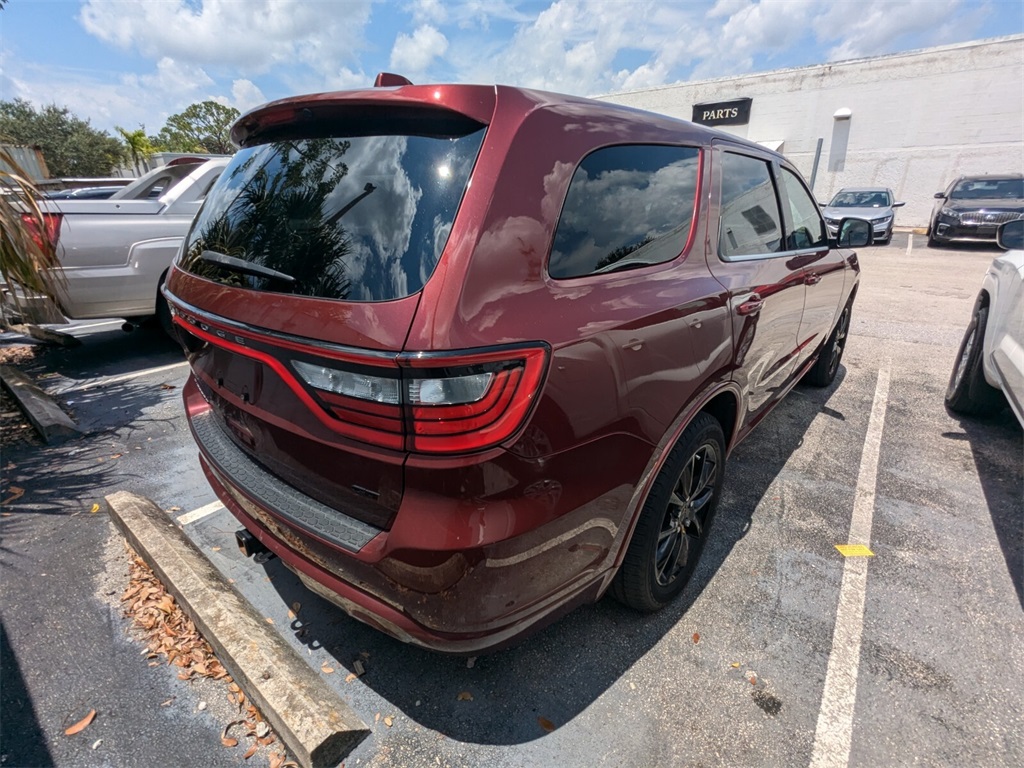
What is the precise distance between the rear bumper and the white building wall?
73.2 ft

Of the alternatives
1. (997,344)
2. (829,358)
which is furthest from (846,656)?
(829,358)

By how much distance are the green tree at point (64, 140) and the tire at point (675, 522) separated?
151ft

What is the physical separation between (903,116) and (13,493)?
2822 centimetres

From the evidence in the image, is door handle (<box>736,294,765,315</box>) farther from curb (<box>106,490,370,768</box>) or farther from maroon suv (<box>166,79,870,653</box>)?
curb (<box>106,490,370,768</box>)

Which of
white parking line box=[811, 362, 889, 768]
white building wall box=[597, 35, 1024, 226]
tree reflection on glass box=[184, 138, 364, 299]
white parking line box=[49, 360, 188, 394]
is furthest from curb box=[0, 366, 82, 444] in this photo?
white building wall box=[597, 35, 1024, 226]

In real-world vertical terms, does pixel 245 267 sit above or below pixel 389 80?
below

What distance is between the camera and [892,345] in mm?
6172

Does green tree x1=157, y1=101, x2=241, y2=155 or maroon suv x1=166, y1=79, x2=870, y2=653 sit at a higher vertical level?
green tree x1=157, y1=101, x2=241, y2=155

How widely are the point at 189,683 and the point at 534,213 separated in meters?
2.10

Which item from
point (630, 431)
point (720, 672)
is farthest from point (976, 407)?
point (630, 431)

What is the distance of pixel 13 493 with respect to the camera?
3.14m

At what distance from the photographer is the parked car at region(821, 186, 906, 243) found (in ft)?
48.0

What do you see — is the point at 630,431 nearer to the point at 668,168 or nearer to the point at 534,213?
the point at 534,213

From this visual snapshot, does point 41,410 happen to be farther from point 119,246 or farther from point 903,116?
point 903,116
